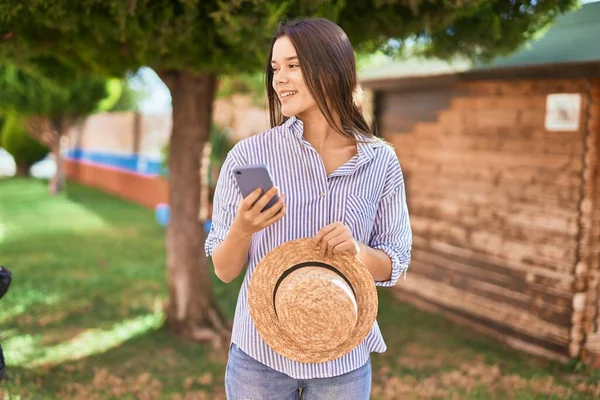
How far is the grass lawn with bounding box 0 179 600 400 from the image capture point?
5.30 metres

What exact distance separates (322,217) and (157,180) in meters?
15.2

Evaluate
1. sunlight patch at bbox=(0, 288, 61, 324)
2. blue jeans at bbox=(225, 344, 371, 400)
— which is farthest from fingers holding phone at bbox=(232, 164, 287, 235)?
sunlight patch at bbox=(0, 288, 61, 324)

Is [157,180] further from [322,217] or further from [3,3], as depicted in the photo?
[322,217]

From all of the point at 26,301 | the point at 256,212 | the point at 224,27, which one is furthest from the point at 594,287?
the point at 26,301

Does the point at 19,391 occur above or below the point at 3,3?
below

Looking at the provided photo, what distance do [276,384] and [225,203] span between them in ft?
1.98

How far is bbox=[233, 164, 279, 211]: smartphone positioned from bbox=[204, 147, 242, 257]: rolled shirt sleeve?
0.78 feet

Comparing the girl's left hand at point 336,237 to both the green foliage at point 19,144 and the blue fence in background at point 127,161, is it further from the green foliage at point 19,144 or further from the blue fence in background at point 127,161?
the green foliage at point 19,144

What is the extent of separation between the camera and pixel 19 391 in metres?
4.89

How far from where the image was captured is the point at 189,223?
6375mm

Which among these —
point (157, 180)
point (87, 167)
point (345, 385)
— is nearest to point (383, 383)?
point (345, 385)

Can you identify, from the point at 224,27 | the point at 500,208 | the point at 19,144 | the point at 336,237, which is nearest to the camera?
the point at 336,237

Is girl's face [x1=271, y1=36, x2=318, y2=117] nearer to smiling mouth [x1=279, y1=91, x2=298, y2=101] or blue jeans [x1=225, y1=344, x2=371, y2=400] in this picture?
smiling mouth [x1=279, y1=91, x2=298, y2=101]

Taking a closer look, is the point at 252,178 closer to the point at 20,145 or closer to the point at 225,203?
the point at 225,203
